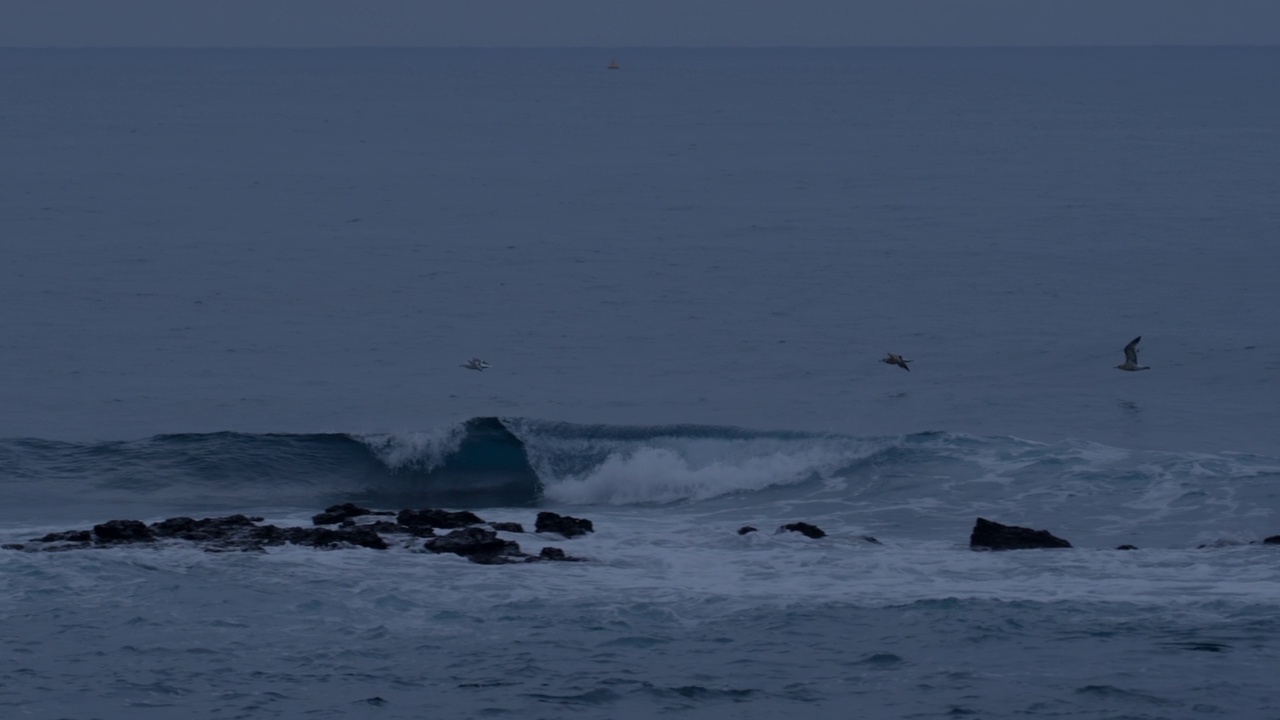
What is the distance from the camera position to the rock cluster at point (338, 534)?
73.4 ft

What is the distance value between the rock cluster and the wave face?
4206 mm

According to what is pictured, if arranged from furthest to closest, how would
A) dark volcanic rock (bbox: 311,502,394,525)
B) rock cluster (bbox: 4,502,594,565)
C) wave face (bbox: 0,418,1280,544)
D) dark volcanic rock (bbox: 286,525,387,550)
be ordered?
wave face (bbox: 0,418,1280,544) → dark volcanic rock (bbox: 311,502,394,525) → dark volcanic rock (bbox: 286,525,387,550) → rock cluster (bbox: 4,502,594,565)

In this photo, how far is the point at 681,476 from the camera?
30.0 metres

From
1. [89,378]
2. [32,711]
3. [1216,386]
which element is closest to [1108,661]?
[32,711]

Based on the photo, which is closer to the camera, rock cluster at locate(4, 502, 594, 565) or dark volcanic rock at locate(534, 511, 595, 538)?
rock cluster at locate(4, 502, 594, 565)

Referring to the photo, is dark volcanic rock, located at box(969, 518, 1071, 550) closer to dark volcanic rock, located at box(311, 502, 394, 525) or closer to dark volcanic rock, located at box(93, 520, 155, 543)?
dark volcanic rock, located at box(311, 502, 394, 525)

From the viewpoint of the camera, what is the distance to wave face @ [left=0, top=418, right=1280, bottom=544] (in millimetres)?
26828

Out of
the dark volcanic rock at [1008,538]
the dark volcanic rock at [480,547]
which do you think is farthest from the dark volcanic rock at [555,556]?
the dark volcanic rock at [1008,538]

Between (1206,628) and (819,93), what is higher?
(819,93)

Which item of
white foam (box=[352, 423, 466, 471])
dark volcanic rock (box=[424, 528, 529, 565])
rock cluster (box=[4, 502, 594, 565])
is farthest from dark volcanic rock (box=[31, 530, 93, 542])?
white foam (box=[352, 423, 466, 471])

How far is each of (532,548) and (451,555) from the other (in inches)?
51.2

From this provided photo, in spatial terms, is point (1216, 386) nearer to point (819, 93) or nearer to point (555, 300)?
point (555, 300)

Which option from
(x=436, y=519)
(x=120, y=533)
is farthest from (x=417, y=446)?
(x=120, y=533)

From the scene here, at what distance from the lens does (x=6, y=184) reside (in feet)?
258
